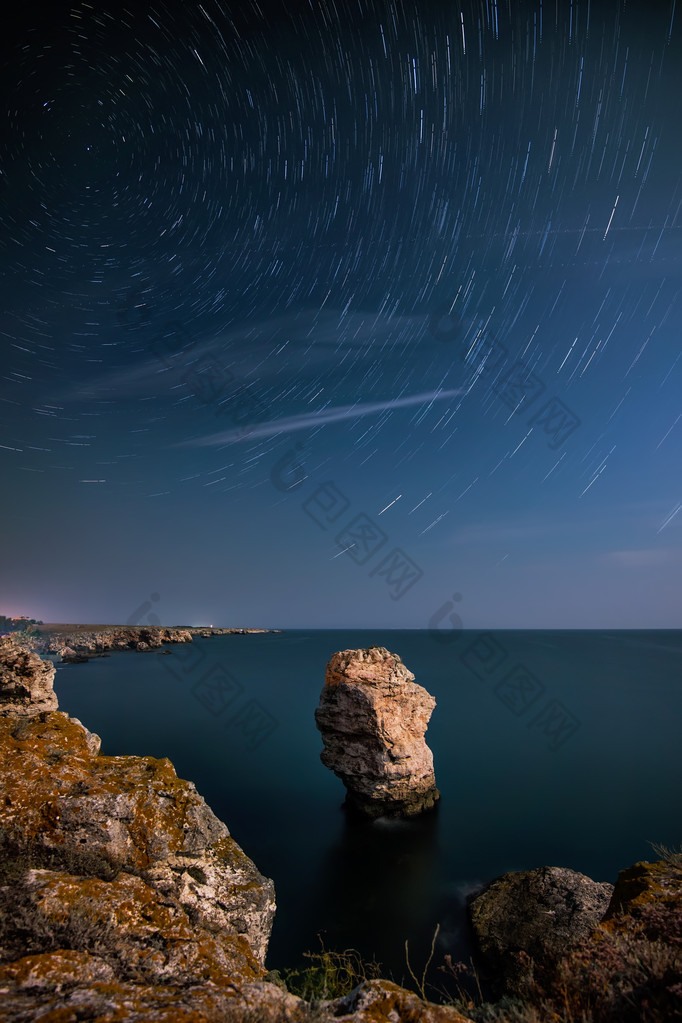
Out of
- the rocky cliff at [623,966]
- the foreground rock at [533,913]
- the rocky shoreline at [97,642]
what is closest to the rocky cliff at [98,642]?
the rocky shoreline at [97,642]

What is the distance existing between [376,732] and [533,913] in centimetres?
783

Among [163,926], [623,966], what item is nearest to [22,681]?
[163,926]

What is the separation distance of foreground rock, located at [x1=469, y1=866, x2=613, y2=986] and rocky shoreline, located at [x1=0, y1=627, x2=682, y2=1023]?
1.95m

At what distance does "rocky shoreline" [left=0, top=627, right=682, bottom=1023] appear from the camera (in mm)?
3264

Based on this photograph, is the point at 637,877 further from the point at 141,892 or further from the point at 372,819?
the point at 372,819

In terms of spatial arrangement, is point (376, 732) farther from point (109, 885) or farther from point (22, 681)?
point (109, 885)

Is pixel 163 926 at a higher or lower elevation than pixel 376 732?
higher

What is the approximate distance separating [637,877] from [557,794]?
2266 centimetres

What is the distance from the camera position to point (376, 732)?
18750 mm

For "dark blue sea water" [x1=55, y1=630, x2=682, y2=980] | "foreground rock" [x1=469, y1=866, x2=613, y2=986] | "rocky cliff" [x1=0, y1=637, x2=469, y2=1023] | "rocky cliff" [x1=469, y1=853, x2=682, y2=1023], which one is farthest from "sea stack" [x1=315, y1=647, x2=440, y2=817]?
"rocky cliff" [x1=469, y1=853, x2=682, y2=1023]

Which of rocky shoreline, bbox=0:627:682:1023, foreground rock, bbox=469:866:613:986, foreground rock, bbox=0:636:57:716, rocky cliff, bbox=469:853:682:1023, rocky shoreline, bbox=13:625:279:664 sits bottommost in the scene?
foreground rock, bbox=469:866:613:986

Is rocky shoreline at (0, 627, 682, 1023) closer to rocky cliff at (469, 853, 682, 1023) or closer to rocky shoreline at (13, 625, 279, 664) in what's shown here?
rocky cliff at (469, 853, 682, 1023)

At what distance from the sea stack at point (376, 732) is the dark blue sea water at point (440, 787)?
1.32 meters

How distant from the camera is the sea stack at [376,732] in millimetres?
18984
